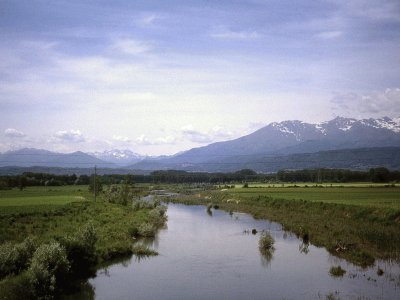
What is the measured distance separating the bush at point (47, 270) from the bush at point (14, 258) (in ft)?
3.77

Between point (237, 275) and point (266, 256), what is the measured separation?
24.5 ft

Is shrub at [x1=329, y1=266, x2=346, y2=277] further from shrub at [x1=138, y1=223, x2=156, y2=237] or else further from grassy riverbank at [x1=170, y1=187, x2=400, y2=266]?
shrub at [x1=138, y1=223, x2=156, y2=237]

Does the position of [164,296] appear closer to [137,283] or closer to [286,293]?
[137,283]

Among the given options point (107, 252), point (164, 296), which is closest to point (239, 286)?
point (164, 296)

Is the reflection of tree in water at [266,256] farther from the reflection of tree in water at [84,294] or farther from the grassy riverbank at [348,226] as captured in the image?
the reflection of tree in water at [84,294]

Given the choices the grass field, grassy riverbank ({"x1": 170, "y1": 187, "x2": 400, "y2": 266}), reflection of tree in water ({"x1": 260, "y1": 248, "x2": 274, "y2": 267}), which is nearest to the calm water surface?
reflection of tree in water ({"x1": 260, "y1": 248, "x2": 274, "y2": 267})

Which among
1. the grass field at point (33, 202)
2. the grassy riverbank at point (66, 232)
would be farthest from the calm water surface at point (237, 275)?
the grass field at point (33, 202)

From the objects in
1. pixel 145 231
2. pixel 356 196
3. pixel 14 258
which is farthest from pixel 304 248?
pixel 356 196

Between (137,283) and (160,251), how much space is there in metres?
11.5

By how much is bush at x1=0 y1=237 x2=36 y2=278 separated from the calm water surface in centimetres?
492

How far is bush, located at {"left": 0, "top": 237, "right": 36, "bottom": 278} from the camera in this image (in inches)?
1008

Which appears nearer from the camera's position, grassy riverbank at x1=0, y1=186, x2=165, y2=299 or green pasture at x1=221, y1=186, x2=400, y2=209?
grassy riverbank at x1=0, y1=186, x2=165, y2=299

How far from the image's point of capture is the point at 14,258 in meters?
26.3

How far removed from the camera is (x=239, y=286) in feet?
92.5
